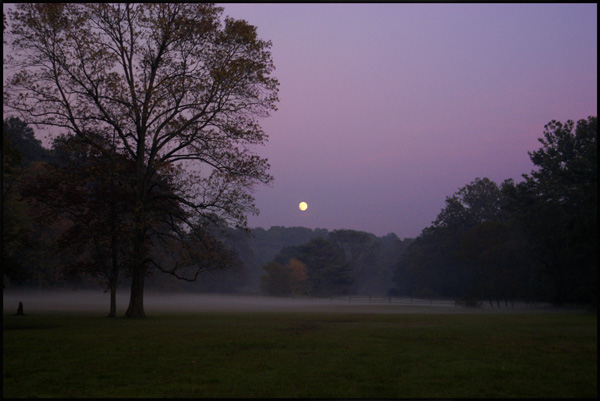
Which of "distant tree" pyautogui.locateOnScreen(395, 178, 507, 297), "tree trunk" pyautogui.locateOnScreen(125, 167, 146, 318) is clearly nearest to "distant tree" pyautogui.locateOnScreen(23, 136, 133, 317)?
"tree trunk" pyautogui.locateOnScreen(125, 167, 146, 318)

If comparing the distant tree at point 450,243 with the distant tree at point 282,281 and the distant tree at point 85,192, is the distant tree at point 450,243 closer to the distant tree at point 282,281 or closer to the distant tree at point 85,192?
the distant tree at point 282,281

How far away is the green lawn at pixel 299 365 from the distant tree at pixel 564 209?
3234cm

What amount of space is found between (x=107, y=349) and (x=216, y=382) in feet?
18.1

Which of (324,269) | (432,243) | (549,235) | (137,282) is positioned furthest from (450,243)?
(137,282)

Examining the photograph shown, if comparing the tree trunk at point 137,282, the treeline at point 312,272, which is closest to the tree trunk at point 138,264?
the tree trunk at point 137,282

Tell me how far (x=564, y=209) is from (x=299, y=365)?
54.0 metres

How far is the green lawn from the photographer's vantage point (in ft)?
32.8

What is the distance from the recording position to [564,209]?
57.8 meters

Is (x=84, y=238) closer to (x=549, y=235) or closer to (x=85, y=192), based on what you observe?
(x=85, y=192)

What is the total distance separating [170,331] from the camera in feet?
65.4

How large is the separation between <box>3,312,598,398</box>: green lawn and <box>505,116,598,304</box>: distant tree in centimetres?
3234

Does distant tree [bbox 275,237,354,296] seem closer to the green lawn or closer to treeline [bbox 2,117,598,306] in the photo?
treeline [bbox 2,117,598,306]

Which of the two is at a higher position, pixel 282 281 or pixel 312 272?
pixel 312 272

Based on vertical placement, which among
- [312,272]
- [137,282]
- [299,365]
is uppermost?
[312,272]
